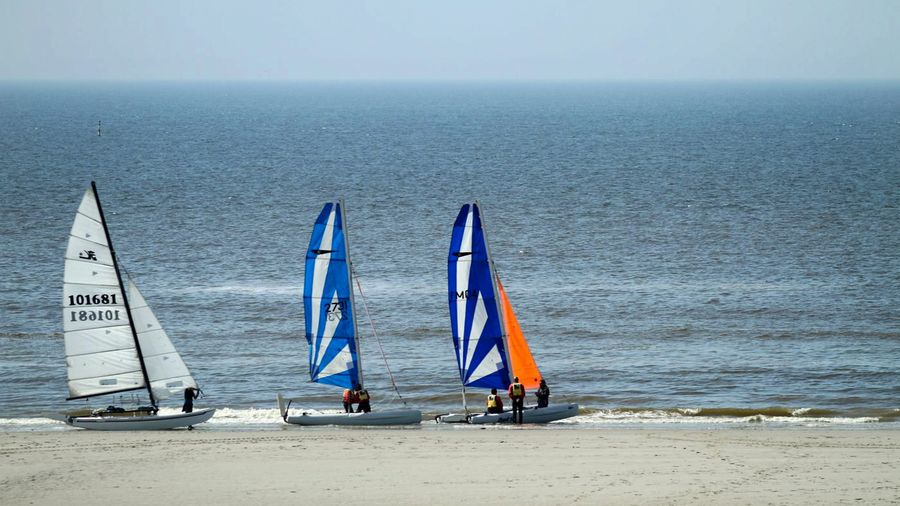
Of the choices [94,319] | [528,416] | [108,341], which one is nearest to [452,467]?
[528,416]

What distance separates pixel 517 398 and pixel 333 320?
600cm

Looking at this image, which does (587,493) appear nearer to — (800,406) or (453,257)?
(453,257)

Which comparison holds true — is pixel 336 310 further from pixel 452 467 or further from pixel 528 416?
pixel 452 467

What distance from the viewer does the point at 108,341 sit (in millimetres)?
35719

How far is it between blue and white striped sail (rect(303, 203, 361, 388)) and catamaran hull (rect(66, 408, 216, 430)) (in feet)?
12.8

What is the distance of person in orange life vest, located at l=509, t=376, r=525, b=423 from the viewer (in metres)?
36.0

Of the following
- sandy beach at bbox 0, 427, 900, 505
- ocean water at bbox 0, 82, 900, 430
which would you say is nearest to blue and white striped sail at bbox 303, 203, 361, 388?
sandy beach at bbox 0, 427, 900, 505

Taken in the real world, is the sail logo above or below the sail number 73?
above

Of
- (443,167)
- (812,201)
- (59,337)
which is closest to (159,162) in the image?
(443,167)

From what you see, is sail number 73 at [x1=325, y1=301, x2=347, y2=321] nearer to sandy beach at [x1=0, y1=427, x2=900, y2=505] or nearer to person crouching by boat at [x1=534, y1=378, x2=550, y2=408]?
sandy beach at [x1=0, y1=427, x2=900, y2=505]

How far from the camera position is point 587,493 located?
26641 mm

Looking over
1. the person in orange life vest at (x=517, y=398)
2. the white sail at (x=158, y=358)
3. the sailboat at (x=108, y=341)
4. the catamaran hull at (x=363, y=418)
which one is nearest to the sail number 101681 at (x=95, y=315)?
the sailboat at (x=108, y=341)

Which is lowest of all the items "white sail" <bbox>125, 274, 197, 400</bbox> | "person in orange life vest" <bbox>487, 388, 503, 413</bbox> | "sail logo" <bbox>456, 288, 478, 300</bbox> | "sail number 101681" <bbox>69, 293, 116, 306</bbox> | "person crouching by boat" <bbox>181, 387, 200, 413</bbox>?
"person in orange life vest" <bbox>487, 388, 503, 413</bbox>

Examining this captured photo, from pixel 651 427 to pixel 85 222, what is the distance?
1789cm
